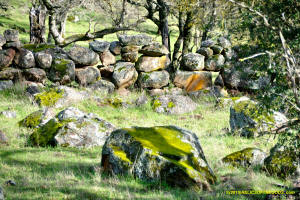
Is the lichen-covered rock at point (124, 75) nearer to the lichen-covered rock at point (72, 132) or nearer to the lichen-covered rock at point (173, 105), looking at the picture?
the lichen-covered rock at point (173, 105)

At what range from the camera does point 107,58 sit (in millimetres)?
15750

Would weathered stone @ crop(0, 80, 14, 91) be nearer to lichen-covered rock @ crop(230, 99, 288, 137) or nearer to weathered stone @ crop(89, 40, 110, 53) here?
weathered stone @ crop(89, 40, 110, 53)

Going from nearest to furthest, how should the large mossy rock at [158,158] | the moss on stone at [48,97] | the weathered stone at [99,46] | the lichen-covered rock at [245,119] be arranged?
the large mossy rock at [158,158]
the lichen-covered rock at [245,119]
the moss on stone at [48,97]
the weathered stone at [99,46]

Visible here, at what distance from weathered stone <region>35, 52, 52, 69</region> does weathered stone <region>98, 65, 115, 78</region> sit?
2462 millimetres

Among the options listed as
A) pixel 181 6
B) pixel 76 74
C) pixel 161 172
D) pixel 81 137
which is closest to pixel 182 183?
pixel 161 172

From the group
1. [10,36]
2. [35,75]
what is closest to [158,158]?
[35,75]

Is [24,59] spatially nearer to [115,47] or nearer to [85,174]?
[115,47]

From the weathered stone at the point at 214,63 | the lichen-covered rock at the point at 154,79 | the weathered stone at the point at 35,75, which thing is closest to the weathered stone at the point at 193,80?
the weathered stone at the point at 214,63

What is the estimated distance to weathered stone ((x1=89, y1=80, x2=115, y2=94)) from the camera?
1467cm

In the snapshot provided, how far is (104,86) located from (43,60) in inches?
114

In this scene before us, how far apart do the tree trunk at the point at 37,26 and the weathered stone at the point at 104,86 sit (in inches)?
291

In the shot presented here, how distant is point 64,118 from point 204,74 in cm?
843

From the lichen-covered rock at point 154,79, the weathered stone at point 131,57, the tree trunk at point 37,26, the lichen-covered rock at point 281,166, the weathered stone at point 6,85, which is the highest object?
the tree trunk at point 37,26

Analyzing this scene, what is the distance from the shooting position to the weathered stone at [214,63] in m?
15.8
